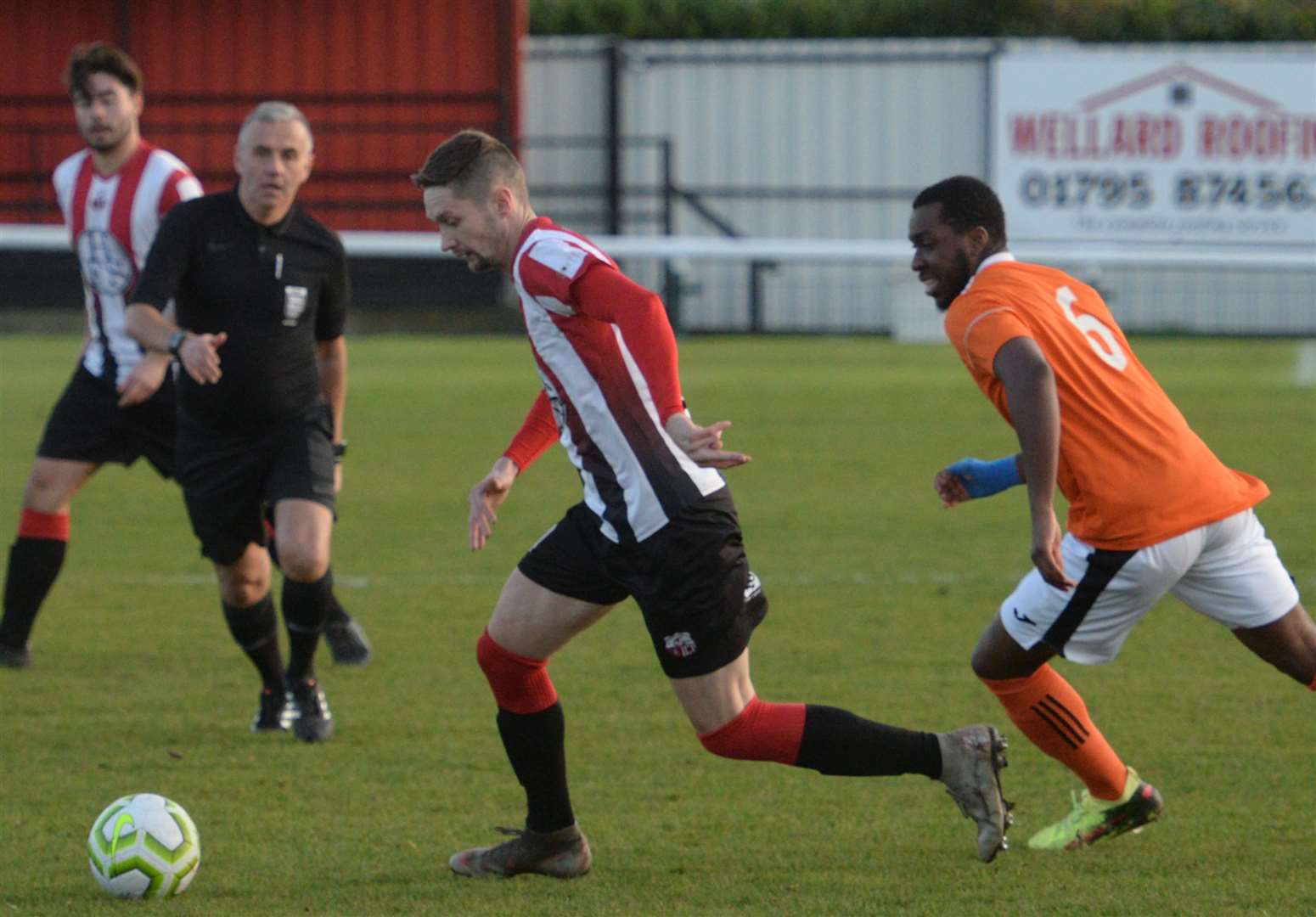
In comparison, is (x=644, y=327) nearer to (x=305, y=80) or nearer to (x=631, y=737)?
(x=631, y=737)

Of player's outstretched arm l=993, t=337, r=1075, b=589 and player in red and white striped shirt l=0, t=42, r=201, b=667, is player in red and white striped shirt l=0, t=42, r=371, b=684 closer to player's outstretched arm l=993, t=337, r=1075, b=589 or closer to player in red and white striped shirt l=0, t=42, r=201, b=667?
player in red and white striped shirt l=0, t=42, r=201, b=667

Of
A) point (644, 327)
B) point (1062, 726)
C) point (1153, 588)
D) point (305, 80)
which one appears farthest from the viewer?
point (305, 80)

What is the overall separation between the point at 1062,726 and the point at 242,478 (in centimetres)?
281

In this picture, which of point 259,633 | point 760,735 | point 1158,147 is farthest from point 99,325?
point 1158,147

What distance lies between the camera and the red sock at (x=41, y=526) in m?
7.35

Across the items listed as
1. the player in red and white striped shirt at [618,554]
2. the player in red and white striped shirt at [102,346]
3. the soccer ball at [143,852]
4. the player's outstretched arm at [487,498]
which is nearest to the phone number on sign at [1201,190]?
the player in red and white striped shirt at [102,346]

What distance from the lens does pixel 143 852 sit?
15.0ft

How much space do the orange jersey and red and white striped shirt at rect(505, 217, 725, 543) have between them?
78cm

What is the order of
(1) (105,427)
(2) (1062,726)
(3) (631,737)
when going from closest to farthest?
(2) (1062,726) < (3) (631,737) < (1) (105,427)

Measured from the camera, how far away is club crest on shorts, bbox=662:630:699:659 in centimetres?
450

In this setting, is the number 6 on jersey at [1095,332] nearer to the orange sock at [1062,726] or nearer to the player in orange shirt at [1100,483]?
the player in orange shirt at [1100,483]

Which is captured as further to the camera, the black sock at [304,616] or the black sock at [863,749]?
the black sock at [304,616]

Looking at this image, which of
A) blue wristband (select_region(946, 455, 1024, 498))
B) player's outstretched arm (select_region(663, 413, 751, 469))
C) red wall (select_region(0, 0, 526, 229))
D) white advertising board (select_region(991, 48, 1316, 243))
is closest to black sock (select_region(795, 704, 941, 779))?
blue wristband (select_region(946, 455, 1024, 498))

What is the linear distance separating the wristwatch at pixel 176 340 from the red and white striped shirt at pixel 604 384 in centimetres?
171
